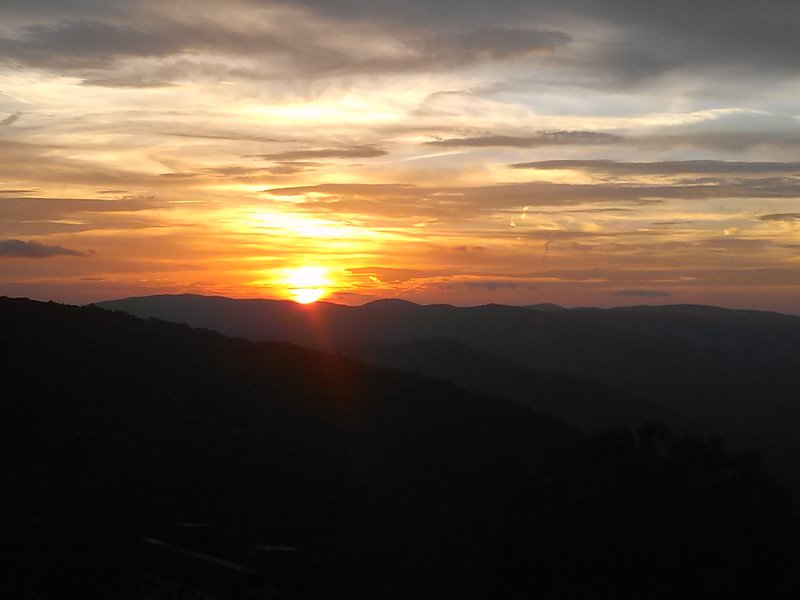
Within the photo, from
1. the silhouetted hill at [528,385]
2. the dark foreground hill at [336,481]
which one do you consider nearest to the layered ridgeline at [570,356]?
the silhouetted hill at [528,385]

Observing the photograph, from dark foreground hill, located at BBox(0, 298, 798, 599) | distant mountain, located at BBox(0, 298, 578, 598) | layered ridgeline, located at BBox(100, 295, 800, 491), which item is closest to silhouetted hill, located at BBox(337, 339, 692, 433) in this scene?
layered ridgeline, located at BBox(100, 295, 800, 491)

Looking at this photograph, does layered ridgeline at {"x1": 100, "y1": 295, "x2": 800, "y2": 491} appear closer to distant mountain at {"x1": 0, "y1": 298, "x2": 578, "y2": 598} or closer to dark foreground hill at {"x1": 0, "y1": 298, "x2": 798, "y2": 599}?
distant mountain at {"x1": 0, "y1": 298, "x2": 578, "y2": 598}

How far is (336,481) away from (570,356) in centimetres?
10648

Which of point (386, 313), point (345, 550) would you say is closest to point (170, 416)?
point (345, 550)

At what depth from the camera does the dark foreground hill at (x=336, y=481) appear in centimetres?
1544

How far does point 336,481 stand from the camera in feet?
97.7

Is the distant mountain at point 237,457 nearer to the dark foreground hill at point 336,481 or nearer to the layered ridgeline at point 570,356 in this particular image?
the dark foreground hill at point 336,481

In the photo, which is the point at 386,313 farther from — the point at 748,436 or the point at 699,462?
the point at 699,462

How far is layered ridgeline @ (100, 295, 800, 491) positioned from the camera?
2904 inches

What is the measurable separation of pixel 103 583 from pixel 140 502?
5.21 metres

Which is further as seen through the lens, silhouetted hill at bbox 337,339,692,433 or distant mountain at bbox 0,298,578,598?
silhouetted hill at bbox 337,339,692,433

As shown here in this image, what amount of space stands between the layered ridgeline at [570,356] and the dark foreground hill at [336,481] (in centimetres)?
2968

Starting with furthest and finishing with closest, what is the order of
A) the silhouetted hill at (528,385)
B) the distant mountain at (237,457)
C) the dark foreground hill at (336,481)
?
the silhouetted hill at (528,385), the distant mountain at (237,457), the dark foreground hill at (336,481)

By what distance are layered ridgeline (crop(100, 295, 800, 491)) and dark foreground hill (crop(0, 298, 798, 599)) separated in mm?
29677
